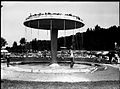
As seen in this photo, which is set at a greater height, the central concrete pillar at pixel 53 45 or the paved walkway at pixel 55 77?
the central concrete pillar at pixel 53 45

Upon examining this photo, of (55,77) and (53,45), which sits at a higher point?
(53,45)

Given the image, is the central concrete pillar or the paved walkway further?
the central concrete pillar

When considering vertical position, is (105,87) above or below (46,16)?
below

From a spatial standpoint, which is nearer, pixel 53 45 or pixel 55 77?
pixel 55 77

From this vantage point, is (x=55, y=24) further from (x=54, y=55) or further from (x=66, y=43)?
(x=66, y=43)

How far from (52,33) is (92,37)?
6019 centimetres

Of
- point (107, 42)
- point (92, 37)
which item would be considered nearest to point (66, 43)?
point (92, 37)

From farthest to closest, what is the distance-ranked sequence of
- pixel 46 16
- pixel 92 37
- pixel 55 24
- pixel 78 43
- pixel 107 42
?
pixel 78 43, pixel 92 37, pixel 107 42, pixel 55 24, pixel 46 16

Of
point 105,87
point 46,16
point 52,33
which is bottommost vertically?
point 105,87

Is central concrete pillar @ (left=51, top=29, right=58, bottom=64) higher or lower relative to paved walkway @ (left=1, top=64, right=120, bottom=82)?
higher

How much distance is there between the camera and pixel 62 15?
1912 cm

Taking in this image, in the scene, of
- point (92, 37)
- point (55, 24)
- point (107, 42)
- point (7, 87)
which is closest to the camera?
point (7, 87)

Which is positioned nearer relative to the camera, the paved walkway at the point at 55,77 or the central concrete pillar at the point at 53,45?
the paved walkway at the point at 55,77

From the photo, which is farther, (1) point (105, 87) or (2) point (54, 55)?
(2) point (54, 55)
